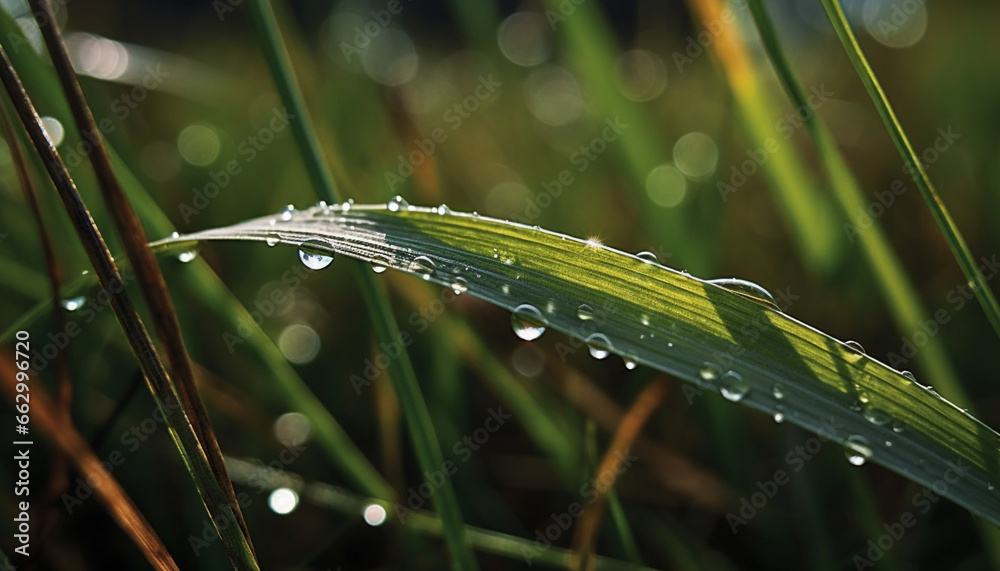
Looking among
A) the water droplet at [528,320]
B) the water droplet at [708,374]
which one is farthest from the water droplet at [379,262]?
the water droplet at [708,374]

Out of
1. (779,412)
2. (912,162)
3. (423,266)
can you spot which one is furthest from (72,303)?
(912,162)

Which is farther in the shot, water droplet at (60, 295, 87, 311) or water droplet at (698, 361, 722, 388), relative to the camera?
water droplet at (60, 295, 87, 311)

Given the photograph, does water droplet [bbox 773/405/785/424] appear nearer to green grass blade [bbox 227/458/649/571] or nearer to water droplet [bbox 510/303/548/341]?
water droplet [bbox 510/303/548/341]

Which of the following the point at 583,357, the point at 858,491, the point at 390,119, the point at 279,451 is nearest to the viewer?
the point at 858,491

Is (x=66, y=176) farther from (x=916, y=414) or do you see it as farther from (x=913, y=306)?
(x=913, y=306)

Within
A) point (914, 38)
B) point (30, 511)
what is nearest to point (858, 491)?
point (30, 511)

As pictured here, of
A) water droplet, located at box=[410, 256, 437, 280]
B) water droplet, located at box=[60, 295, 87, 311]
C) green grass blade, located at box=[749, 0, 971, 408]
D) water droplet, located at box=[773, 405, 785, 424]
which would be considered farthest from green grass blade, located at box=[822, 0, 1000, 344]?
water droplet, located at box=[60, 295, 87, 311]

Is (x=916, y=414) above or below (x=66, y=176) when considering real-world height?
below

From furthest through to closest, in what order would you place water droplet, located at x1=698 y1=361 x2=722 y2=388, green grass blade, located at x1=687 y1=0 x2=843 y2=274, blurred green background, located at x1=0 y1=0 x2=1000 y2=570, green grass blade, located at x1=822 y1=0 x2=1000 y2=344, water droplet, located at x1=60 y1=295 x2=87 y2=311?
green grass blade, located at x1=687 y1=0 x2=843 y2=274, blurred green background, located at x1=0 y1=0 x2=1000 y2=570, water droplet, located at x1=60 y1=295 x2=87 y2=311, green grass blade, located at x1=822 y1=0 x2=1000 y2=344, water droplet, located at x1=698 y1=361 x2=722 y2=388
